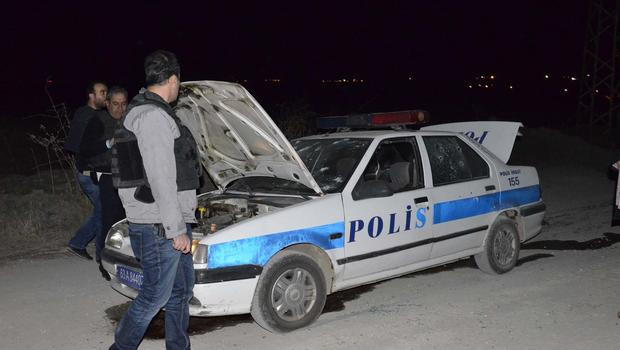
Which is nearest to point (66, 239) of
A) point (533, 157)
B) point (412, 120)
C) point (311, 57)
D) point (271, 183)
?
point (271, 183)

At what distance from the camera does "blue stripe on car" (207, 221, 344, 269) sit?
13.6ft

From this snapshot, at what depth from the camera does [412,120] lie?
5641 mm

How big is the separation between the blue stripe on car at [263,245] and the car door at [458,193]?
4.12ft

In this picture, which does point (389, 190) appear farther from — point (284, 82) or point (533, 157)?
point (284, 82)

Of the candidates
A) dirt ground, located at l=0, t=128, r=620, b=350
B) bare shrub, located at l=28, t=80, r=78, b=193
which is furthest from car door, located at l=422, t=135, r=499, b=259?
bare shrub, located at l=28, t=80, r=78, b=193

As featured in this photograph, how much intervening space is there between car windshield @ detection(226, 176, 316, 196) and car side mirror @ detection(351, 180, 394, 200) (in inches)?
14.6

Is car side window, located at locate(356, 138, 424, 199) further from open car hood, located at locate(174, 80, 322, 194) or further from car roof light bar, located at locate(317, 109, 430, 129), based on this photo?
open car hood, located at locate(174, 80, 322, 194)

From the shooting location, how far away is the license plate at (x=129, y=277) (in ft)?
14.4

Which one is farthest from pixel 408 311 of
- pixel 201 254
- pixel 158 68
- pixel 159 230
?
pixel 158 68

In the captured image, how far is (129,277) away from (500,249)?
368 centimetres

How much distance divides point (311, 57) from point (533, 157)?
44676mm

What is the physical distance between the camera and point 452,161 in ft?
19.0

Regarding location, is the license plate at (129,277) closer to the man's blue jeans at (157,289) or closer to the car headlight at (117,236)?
the car headlight at (117,236)

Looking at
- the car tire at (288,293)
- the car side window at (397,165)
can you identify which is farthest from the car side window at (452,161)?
the car tire at (288,293)
